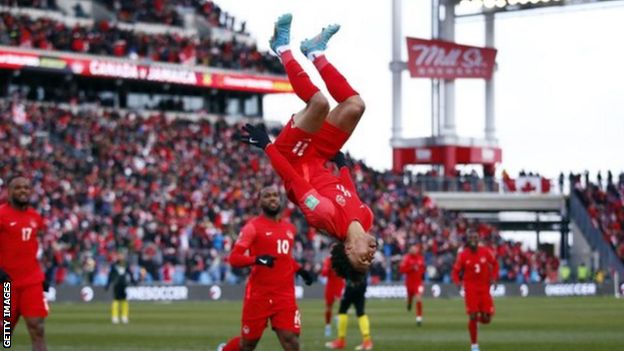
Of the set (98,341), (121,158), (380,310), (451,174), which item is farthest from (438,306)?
(451,174)

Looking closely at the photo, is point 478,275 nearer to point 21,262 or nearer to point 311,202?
point 21,262

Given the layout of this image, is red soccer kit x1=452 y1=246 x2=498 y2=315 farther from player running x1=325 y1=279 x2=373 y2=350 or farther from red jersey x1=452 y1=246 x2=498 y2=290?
player running x1=325 y1=279 x2=373 y2=350

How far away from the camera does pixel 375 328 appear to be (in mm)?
35531

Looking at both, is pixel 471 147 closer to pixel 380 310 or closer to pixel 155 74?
pixel 155 74

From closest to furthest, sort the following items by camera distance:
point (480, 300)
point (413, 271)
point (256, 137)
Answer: point (256, 137) → point (480, 300) → point (413, 271)

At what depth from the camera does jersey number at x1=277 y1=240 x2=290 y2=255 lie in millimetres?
19500

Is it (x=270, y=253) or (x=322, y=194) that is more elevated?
(x=322, y=194)

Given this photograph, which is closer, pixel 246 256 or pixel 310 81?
pixel 310 81

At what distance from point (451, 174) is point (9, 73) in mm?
25740

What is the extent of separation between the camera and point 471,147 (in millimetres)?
79062

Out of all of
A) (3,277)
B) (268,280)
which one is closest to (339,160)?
Answer: (268,280)

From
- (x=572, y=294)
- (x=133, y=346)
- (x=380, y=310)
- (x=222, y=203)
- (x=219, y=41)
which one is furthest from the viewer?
(x=219, y=41)

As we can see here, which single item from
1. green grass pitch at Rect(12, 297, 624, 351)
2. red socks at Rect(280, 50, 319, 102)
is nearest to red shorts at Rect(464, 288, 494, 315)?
green grass pitch at Rect(12, 297, 624, 351)

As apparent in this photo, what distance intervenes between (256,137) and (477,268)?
1363 centimetres
